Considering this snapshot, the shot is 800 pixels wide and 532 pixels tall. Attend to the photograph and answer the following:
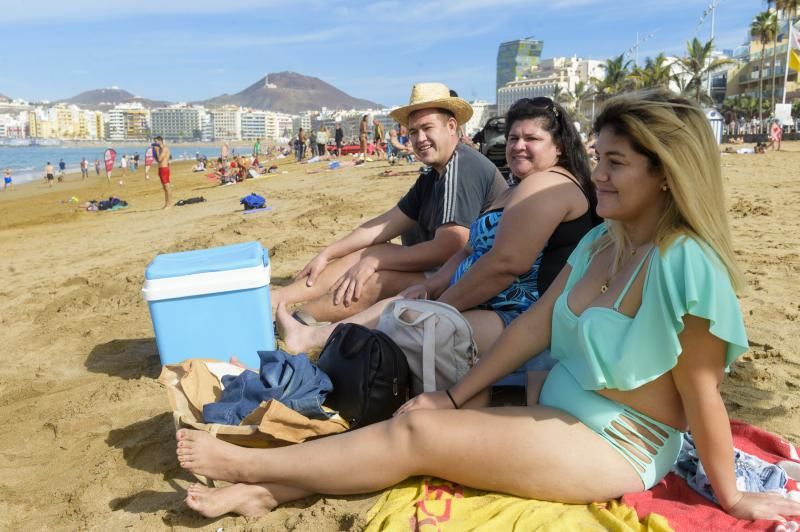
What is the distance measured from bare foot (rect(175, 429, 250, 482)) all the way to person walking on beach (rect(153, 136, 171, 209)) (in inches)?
433

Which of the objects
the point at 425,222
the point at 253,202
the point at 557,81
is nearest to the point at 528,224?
the point at 425,222

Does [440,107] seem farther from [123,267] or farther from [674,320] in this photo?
[123,267]

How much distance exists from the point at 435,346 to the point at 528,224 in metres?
0.61

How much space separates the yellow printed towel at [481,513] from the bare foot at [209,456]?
455 millimetres

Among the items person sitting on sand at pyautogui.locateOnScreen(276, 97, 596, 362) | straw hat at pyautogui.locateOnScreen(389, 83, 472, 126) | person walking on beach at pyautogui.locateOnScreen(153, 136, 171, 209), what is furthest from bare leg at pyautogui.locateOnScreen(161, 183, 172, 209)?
person sitting on sand at pyautogui.locateOnScreen(276, 97, 596, 362)

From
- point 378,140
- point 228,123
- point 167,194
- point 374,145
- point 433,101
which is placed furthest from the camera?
point 228,123

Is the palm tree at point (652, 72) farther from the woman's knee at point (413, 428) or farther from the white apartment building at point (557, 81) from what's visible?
the white apartment building at point (557, 81)

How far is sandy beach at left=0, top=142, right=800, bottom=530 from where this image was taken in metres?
2.25

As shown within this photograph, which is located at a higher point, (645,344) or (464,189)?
(464,189)

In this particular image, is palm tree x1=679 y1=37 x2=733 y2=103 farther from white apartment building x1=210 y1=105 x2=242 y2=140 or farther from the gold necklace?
white apartment building x1=210 y1=105 x2=242 y2=140

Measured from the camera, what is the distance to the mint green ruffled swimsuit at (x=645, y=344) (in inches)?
62.1

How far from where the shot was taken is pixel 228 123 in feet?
596

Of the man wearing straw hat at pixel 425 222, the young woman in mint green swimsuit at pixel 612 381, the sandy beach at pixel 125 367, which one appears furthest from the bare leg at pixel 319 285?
the young woman in mint green swimsuit at pixel 612 381

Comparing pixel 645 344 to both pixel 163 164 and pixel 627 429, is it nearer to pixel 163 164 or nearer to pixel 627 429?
pixel 627 429
